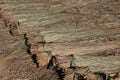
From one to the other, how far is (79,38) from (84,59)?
37 cm

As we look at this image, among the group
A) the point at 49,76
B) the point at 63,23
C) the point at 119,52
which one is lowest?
the point at 49,76

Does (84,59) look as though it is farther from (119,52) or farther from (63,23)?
(63,23)

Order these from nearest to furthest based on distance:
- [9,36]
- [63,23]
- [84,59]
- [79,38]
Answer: [84,59]
[79,38]
[63,23]
[9,36]

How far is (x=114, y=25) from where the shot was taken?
13.1 ft

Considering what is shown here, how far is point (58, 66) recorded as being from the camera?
Result: 3676 millimetres

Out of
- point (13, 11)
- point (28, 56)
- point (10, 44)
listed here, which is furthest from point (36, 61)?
point (13, 11)

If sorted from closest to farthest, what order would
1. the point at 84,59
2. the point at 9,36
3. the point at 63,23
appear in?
the point at 84,59 < the point at 63,23 < the point at 9,36

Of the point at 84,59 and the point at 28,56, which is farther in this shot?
the point at 28,56

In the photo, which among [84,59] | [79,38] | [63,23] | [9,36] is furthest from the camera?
[9,36]

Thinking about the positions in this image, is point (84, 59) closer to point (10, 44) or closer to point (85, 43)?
point (85, 43)

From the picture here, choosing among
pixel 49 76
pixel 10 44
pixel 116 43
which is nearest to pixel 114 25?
pixel 116 43

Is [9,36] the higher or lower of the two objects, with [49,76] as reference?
higher

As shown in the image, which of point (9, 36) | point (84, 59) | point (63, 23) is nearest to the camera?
point (84, 59)

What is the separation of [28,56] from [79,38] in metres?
0.66
